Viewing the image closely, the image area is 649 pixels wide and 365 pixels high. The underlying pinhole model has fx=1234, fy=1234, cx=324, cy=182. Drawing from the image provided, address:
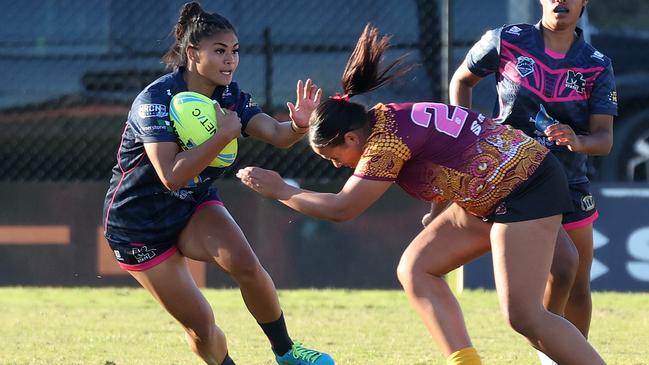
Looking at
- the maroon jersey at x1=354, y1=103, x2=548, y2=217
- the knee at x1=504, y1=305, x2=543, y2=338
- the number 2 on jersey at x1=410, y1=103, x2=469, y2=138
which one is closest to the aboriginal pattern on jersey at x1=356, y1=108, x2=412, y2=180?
the maroon jersey at x1=354, y1=103, x2=548, y2=217

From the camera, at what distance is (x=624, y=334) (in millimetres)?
7203

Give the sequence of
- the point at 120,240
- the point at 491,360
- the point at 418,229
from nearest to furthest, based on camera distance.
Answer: the point at 120,240 → the point at 491,360 → the point at 418,229

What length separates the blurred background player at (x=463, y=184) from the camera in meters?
4.68

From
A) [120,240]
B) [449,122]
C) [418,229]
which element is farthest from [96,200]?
[449,122]

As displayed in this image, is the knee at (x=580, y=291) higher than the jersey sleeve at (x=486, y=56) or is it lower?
lower

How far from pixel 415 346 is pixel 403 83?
3095 mm

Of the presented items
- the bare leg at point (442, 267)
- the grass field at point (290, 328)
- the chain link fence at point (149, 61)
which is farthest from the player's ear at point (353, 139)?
the chain link fence at point (149, 61)

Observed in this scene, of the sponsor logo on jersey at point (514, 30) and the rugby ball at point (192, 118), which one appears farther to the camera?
the sponsor logo on jersey at point (514, 30)

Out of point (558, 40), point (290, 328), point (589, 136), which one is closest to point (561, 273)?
point (589, 136)

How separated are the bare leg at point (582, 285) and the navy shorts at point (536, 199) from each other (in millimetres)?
883

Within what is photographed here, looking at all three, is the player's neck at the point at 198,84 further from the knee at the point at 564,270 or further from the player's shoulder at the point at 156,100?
the knee at the point at 564,270

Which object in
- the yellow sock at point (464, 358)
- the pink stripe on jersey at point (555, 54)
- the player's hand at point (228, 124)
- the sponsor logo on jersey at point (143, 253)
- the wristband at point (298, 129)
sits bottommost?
the yellow sock at point (464, 358)

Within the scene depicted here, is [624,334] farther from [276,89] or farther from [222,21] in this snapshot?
[276,89]

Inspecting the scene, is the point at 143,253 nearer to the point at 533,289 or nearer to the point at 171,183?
the point at 171,183
